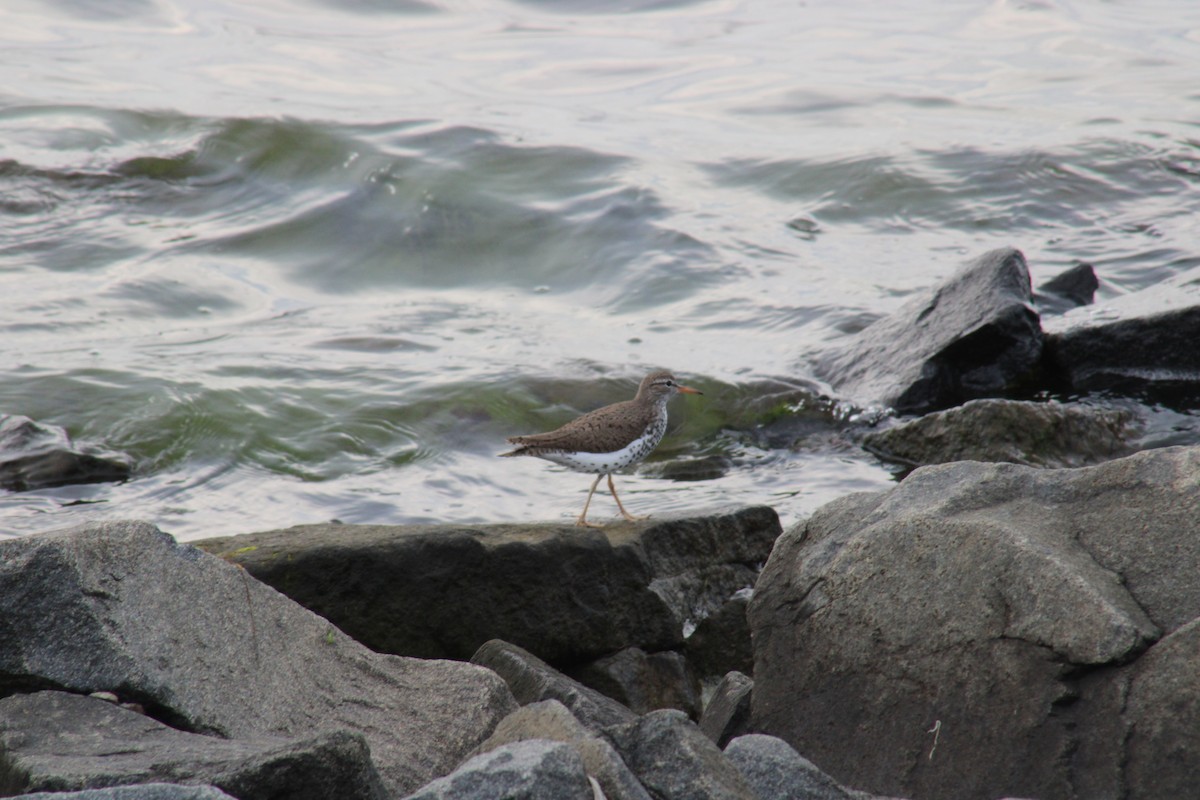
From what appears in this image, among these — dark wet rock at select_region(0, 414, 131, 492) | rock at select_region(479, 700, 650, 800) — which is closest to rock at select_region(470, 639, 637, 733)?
rock at select_region(479, 700, 650, 800)

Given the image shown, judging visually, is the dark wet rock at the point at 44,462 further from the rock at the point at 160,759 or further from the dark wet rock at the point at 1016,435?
the dark wet rock at the point at 1016,435

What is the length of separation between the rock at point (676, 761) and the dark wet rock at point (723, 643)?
255 cm

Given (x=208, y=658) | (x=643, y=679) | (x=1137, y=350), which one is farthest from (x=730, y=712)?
(x=1137, y=350)

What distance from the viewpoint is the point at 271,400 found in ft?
35.3

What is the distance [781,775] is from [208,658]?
201 centimetres

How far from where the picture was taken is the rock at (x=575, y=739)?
3420mm

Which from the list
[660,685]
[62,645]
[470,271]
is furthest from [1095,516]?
[470,271]

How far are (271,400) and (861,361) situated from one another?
17.3 feet

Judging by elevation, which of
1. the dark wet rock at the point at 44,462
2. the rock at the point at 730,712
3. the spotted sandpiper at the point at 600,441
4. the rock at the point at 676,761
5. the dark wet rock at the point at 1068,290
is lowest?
the dark wet rock at the point at 1068,290

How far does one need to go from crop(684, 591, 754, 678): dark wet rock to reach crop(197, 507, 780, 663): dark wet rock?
140mm

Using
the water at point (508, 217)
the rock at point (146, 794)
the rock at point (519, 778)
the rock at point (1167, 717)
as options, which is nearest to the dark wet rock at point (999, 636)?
the rock at point (1167, 717)

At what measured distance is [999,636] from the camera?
3.99 meters

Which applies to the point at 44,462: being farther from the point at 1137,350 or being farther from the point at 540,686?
the point at 1137,350

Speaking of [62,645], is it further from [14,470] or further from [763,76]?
[763,76]
